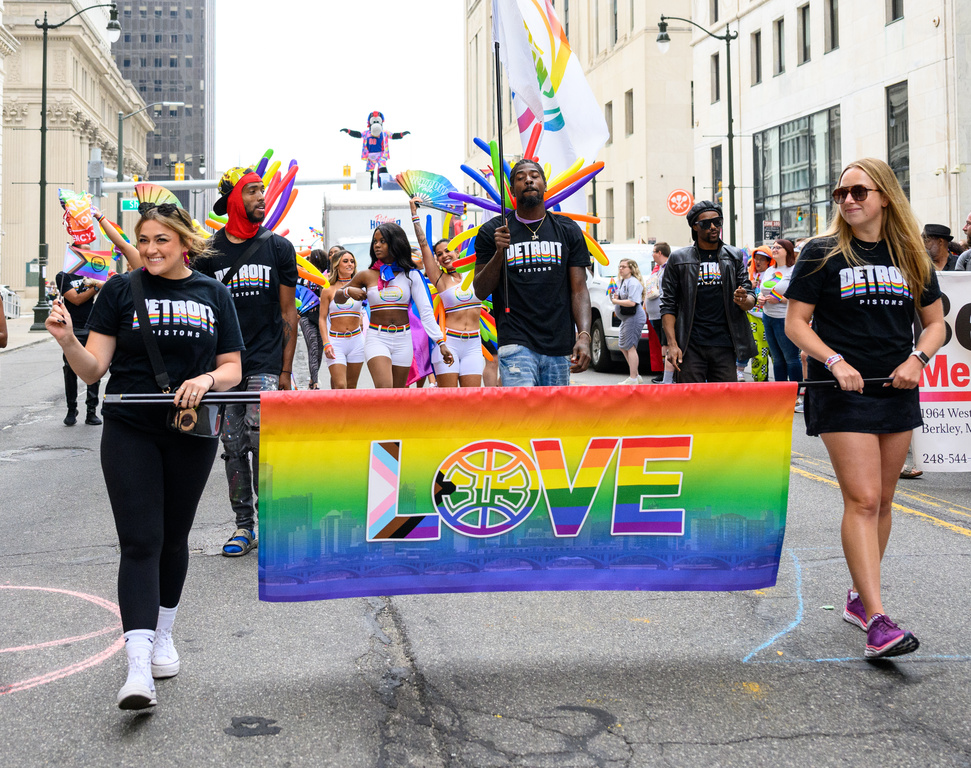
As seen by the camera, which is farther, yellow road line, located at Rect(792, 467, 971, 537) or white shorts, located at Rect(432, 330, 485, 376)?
white shorts, located at Rect(432, 330, 485, 376)

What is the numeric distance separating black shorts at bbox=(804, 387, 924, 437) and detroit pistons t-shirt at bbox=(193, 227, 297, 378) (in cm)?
317

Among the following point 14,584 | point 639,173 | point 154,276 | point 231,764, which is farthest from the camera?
point 639,173

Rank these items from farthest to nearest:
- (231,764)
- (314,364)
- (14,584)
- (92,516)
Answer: (314,364), (92,516), (14,584), (231,764)

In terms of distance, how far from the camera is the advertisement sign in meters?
3.97

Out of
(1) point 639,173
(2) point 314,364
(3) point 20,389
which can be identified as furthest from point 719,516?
(1) point 639,173

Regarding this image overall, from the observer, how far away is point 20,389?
1750 centimetres

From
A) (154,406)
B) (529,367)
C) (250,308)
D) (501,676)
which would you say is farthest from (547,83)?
(501,676)

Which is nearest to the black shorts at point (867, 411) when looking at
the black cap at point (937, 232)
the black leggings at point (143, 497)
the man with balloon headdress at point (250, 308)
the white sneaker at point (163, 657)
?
the black leggings at point (143, 497)

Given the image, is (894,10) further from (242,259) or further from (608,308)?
(242,259)

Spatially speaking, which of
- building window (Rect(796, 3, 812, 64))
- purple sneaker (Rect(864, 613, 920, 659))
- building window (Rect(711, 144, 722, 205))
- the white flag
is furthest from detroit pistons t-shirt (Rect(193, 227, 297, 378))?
building window (Rect(711, 144, 722, 205))

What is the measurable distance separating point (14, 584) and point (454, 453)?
9.36ft

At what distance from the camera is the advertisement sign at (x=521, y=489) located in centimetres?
397

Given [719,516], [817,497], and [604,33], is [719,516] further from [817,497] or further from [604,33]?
[604,33]

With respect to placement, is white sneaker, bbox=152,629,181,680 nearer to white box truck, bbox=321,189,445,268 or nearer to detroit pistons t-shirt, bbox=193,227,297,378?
detroit pistons t-shirt, bbox=193,227,297,378
